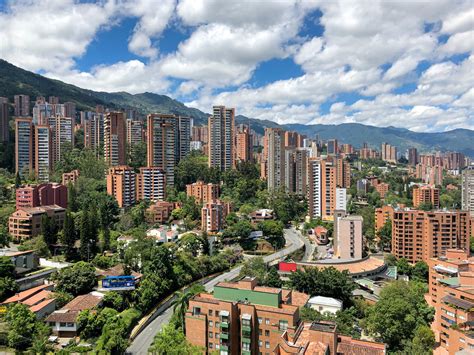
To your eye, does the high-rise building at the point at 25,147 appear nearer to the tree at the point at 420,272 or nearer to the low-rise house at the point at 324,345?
the tree at the point at 420,272

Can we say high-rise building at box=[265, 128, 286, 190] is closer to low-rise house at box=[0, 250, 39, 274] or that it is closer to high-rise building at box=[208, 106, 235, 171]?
high-rise building at box=[208, 106, 235, 171]

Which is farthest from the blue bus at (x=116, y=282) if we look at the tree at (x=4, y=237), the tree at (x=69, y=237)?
the tree at (x=4, y=237)

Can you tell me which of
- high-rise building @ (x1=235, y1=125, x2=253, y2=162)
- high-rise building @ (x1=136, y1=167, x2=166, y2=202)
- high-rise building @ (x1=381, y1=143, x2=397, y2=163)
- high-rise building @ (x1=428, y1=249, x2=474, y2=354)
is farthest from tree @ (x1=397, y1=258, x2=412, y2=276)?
high-rise building @ (x1=381, y1=143, x2=397, y2=163)

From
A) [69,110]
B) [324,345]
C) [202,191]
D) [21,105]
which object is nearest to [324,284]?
[324,345]

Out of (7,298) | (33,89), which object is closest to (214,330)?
(7,298)

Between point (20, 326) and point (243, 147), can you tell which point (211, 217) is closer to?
point (20, 326)

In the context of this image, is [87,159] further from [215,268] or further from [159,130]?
[215,268]
